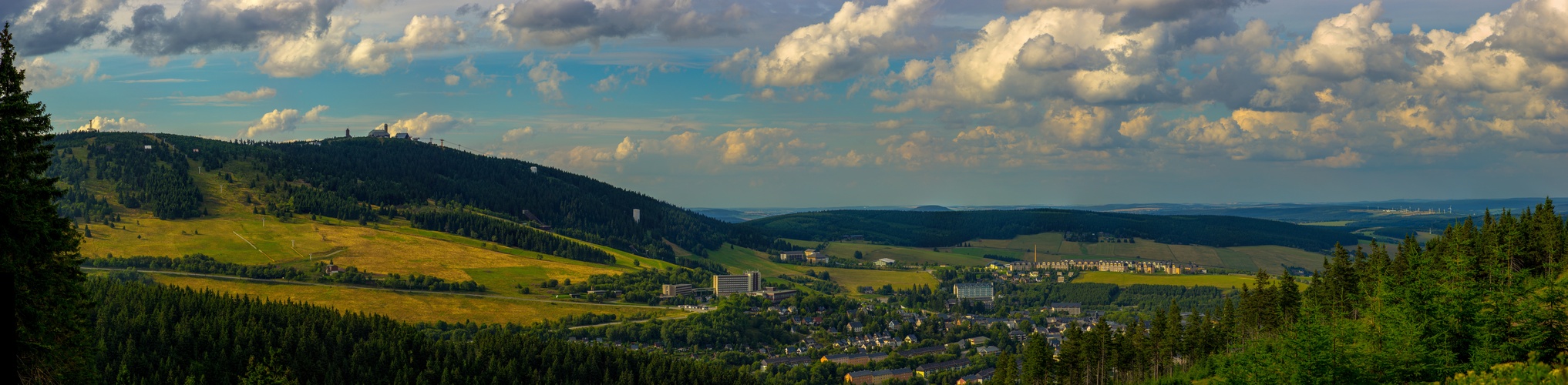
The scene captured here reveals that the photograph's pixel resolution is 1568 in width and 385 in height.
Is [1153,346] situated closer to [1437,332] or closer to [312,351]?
[1437,332]

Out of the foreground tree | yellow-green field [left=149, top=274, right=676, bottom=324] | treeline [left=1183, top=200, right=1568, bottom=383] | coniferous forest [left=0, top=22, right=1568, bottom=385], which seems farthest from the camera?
yellow-green field [left=149, top=274, right=676, bottom=324]

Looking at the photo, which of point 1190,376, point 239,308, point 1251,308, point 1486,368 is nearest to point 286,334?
point 239,308

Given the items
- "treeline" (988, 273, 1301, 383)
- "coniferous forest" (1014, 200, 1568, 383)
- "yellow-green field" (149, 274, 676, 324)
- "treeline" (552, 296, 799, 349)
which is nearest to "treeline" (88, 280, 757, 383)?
"treeline" (988, 273, 1301, 383)

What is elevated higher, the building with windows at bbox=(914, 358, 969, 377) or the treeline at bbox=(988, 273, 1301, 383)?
the treeline at bbox=(988, 273, 1301, 383)

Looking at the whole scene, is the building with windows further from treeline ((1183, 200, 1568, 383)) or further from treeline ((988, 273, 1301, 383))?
treeline ((1183, 200, 1568, 383))

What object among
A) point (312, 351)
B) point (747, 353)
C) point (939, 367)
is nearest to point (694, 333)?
point (747, 353)

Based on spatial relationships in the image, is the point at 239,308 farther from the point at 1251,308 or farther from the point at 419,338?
the point at 1251,308

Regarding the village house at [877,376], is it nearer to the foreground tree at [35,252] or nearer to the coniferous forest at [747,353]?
the coniferous forest at [747,353]
